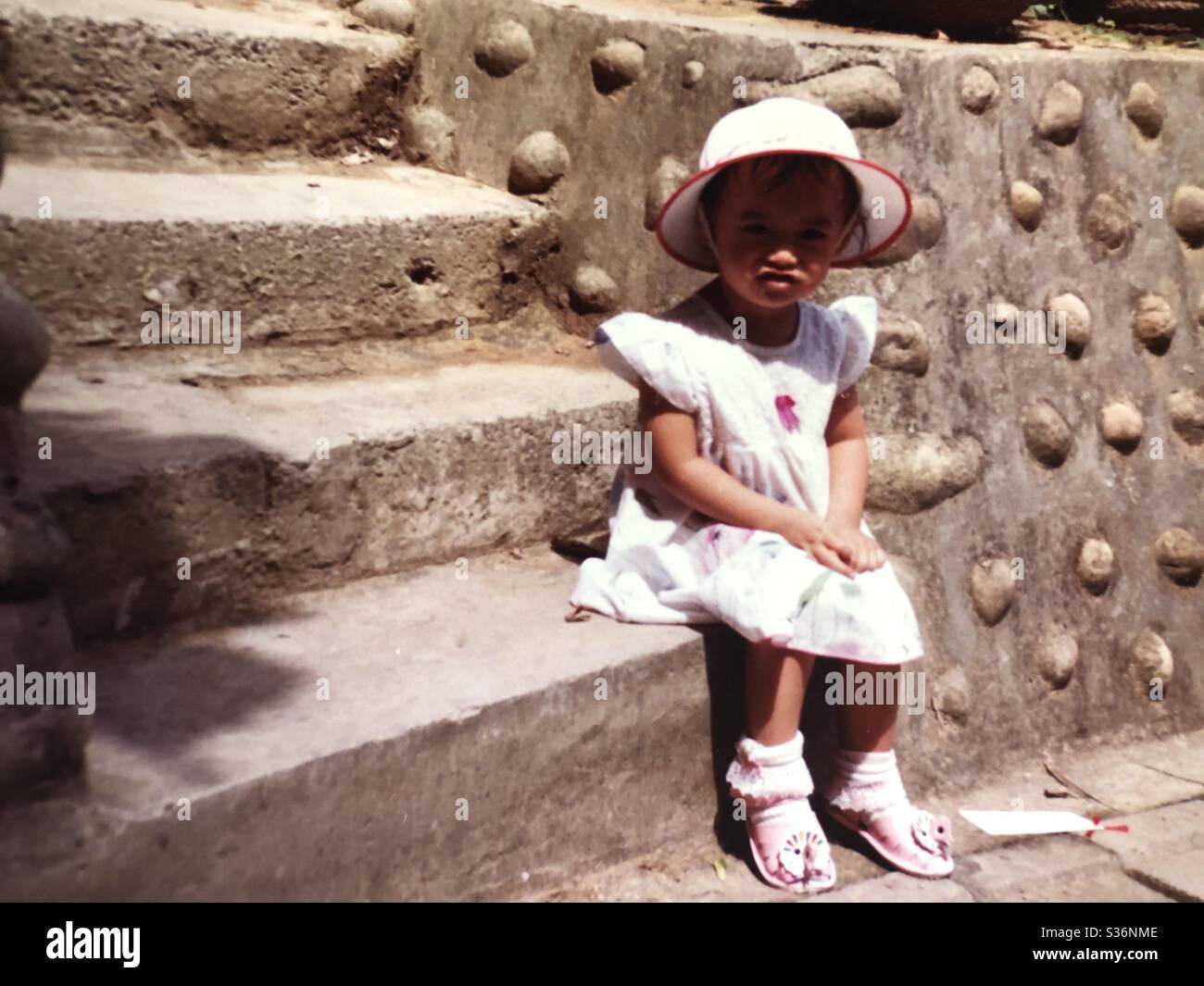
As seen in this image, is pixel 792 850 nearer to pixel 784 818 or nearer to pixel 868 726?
pixel 784 818

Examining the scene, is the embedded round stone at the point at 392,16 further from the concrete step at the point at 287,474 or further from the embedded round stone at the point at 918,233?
the embedded round stone at the point at 918,233

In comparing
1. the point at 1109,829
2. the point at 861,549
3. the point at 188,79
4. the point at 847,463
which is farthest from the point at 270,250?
the point at 1109,829

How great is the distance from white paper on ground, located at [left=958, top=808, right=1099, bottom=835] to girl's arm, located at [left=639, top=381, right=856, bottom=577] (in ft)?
2.27

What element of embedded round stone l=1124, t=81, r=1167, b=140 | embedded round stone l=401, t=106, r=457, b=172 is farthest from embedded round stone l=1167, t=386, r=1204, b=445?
embedded round stone l=401, t=106, r=457, b=172

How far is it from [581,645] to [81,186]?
143 cm

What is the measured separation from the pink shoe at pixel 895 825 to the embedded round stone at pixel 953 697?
0.43m

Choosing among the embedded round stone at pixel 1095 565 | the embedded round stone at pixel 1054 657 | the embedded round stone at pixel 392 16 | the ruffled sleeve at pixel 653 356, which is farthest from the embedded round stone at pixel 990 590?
the embedded round stone at pixel 392 16

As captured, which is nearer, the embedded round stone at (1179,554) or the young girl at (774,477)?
the young girl at (774,477)

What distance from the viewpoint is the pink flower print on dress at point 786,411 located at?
2.52 metres

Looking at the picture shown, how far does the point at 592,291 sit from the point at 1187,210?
1.46 meters

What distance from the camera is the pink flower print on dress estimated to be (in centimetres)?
252

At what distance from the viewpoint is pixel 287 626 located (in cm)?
230

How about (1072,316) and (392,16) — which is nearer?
(1072,316)

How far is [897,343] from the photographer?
9.78ft
